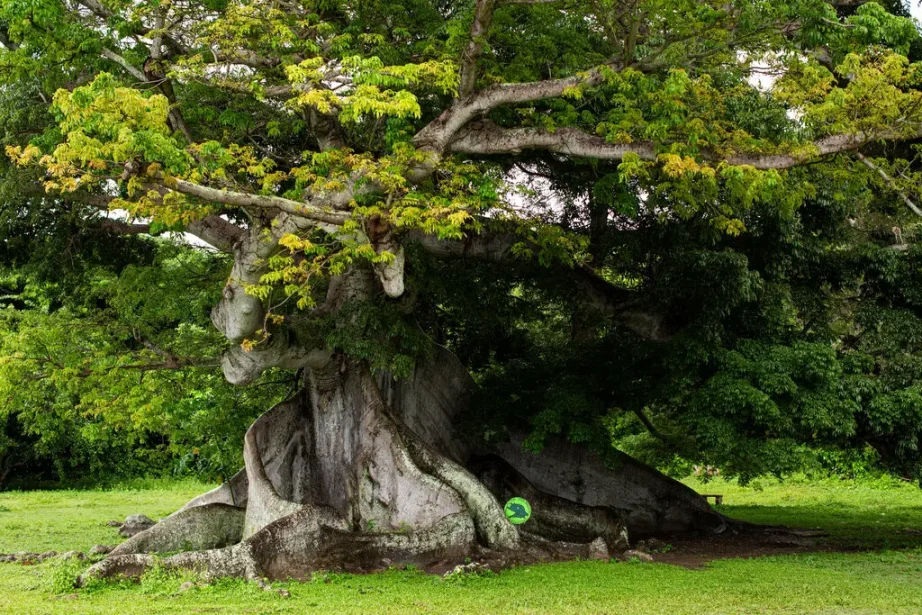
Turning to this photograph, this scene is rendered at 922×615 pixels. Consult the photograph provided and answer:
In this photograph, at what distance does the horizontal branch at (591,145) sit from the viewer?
508 inches

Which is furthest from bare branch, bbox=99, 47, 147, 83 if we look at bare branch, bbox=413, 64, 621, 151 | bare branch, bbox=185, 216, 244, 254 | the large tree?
bare branch, bbox=413, 64, 621, 151

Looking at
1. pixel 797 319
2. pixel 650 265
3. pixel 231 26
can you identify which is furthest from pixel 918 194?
pixel 231 26

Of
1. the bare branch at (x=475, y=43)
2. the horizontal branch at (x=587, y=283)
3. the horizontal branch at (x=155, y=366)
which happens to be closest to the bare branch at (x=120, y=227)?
the horizontal branch at (x=155, y=366)

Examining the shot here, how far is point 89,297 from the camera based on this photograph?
1655 centimetres

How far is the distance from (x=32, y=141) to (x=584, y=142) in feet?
22.9

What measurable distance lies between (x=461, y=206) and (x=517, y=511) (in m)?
4.22

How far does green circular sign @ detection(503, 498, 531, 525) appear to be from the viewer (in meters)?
13.7

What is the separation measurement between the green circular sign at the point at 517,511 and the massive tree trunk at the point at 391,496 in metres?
0.15

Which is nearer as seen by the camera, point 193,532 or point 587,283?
point 193,532

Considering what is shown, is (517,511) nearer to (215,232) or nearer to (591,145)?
(591,145)

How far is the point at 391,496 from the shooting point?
46.0ft

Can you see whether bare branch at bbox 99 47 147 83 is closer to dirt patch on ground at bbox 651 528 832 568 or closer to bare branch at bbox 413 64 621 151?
bare branch at bbox 413 64 621 151

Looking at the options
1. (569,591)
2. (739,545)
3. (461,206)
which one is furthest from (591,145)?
(739,545)

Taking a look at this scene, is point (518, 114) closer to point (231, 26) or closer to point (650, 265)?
point (650, 265)
